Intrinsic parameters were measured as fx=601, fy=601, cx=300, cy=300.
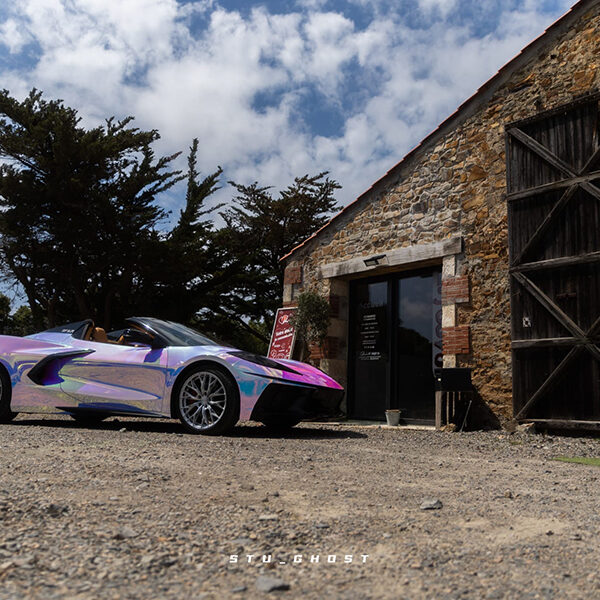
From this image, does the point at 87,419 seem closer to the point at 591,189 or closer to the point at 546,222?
the point at 546,222

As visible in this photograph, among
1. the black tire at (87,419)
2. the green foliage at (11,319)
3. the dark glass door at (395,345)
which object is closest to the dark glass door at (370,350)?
the dark glass door at (395,345)

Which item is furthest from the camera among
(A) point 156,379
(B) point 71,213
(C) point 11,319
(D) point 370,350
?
(C) point 11,319

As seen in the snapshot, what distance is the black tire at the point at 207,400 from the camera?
5590mm

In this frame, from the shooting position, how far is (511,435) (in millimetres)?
7477

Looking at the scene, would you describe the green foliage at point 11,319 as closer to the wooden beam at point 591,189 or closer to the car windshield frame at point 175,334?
the car windshield frame at point 175,334

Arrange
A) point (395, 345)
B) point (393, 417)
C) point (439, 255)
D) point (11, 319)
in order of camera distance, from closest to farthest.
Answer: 1. point (439, 255)
2. point (393, 417)
3. point (395, 345)
4. point (11, 319)

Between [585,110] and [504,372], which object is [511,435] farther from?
[585,110]

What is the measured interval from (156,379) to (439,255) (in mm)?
4968

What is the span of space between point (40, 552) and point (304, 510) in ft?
3.71

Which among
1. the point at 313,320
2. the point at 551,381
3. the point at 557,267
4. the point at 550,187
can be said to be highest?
the point at 550,187

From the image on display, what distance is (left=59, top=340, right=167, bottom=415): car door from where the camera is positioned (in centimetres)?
601

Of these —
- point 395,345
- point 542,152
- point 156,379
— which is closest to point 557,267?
point 542,152

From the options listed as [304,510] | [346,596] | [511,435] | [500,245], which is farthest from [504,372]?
[346,596]

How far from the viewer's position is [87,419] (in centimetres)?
750
